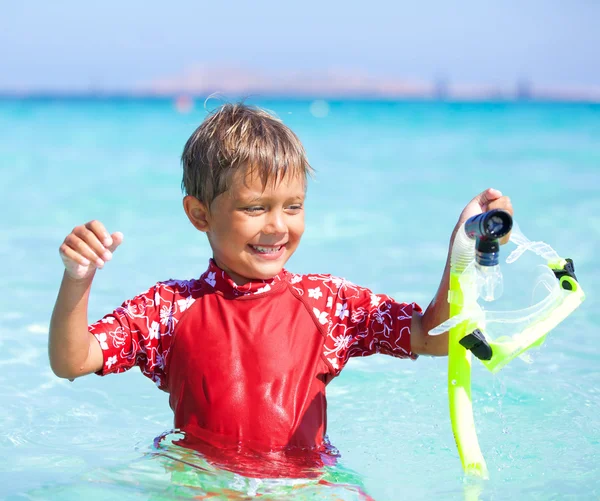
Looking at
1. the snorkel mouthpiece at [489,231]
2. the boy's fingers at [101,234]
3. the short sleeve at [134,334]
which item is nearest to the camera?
the snorkel mouthpiece at [489,231]

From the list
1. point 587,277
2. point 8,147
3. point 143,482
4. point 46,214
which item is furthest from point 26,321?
point 8,147

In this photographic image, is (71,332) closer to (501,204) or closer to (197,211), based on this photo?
(197,211)

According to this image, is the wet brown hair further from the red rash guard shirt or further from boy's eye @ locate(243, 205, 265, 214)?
the red rash guard shirt

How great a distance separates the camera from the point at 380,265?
6.63 meters

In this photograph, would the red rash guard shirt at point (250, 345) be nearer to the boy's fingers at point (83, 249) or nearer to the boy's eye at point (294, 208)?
the boy's eye at point (294, 208)

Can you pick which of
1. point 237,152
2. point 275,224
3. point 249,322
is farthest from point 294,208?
point 249,322

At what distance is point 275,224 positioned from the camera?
2510 mm

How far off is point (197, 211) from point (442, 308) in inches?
30.2

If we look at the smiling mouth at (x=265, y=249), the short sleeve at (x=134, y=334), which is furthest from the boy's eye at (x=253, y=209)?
the short sleeve at (x=134, y=334)

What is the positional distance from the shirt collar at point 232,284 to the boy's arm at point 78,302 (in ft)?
1.26

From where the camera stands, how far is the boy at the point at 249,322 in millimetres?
2506

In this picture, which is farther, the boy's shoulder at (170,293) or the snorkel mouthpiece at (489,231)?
the boy's shoulder at (170,293)

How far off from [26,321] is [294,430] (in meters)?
2.88

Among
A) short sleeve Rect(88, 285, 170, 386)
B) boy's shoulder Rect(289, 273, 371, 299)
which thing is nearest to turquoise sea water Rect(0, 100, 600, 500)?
short sleeve Rect(88, 285, 170, 386)
